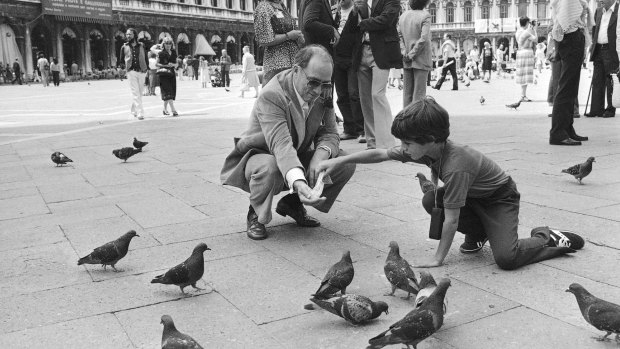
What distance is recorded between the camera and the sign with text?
4028 centimetres

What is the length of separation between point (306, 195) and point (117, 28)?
153 feet

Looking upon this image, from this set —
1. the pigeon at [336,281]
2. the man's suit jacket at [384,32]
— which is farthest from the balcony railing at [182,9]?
the pigeon at [336,281]

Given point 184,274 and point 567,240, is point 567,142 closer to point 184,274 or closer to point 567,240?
point 567,240

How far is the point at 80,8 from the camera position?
137 feet

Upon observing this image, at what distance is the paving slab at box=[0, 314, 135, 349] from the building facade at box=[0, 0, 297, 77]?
34.9m

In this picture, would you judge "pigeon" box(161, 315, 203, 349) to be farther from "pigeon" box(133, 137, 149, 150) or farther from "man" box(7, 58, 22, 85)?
"man" box(7, 58, 22, 85)

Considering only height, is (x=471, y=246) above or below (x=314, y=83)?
below

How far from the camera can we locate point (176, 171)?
271 inches

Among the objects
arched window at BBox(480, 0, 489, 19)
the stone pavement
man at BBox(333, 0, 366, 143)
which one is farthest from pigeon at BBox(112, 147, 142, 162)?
arched window at BBox(480, 0, 489, 19)

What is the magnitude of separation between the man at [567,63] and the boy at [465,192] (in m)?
3.95

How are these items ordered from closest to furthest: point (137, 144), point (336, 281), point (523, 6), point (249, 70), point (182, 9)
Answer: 1. point (336, 281)
2. point (137, 144)
3. point (249, 70)
4. point (182, 9)
5. point (523, 6)

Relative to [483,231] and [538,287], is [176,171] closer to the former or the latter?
[483,231]

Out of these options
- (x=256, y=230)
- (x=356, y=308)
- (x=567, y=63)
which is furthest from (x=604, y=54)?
(x=356, y=308)

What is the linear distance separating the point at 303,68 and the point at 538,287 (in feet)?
5.42
